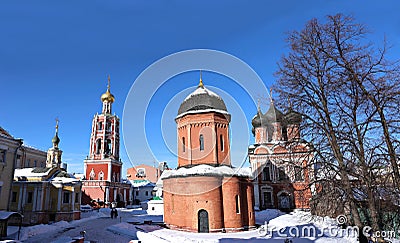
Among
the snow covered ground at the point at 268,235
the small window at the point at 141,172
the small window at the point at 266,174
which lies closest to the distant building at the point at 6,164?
the snow covered ground at the point at 268,235

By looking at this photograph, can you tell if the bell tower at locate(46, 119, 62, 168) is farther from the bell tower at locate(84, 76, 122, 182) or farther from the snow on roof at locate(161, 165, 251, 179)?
the snow on roof at locate(161, 165, 251, 179)

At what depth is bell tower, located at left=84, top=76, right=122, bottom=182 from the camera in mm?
40156

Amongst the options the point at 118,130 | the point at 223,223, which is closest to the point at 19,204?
the point at 223,223

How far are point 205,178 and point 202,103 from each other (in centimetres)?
636

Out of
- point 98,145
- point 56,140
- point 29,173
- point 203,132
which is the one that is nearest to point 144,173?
point 98,145

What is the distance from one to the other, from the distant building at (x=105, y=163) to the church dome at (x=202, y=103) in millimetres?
22763

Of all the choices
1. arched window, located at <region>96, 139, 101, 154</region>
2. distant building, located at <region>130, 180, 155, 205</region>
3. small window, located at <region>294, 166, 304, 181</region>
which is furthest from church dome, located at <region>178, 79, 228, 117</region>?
distant building, located at <region>130, 180, 155, 205</region>

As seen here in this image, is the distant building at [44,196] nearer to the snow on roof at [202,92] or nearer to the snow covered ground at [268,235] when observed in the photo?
the snow covered ground at [268,235]

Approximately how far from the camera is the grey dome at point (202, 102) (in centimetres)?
2150

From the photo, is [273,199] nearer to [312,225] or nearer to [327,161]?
[312,225]

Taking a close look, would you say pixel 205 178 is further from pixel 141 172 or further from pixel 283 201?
pixel 141 172

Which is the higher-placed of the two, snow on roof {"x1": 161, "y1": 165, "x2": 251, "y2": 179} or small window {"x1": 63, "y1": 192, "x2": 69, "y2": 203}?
snow on roof {"x1": 161, "y1": 165, "x2": 251, "y2": 179}

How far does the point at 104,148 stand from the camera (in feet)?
137

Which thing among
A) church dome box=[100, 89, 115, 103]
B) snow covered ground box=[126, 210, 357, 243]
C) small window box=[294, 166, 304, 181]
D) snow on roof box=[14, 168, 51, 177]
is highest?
church dome box=[100, 89, 115, 103]
